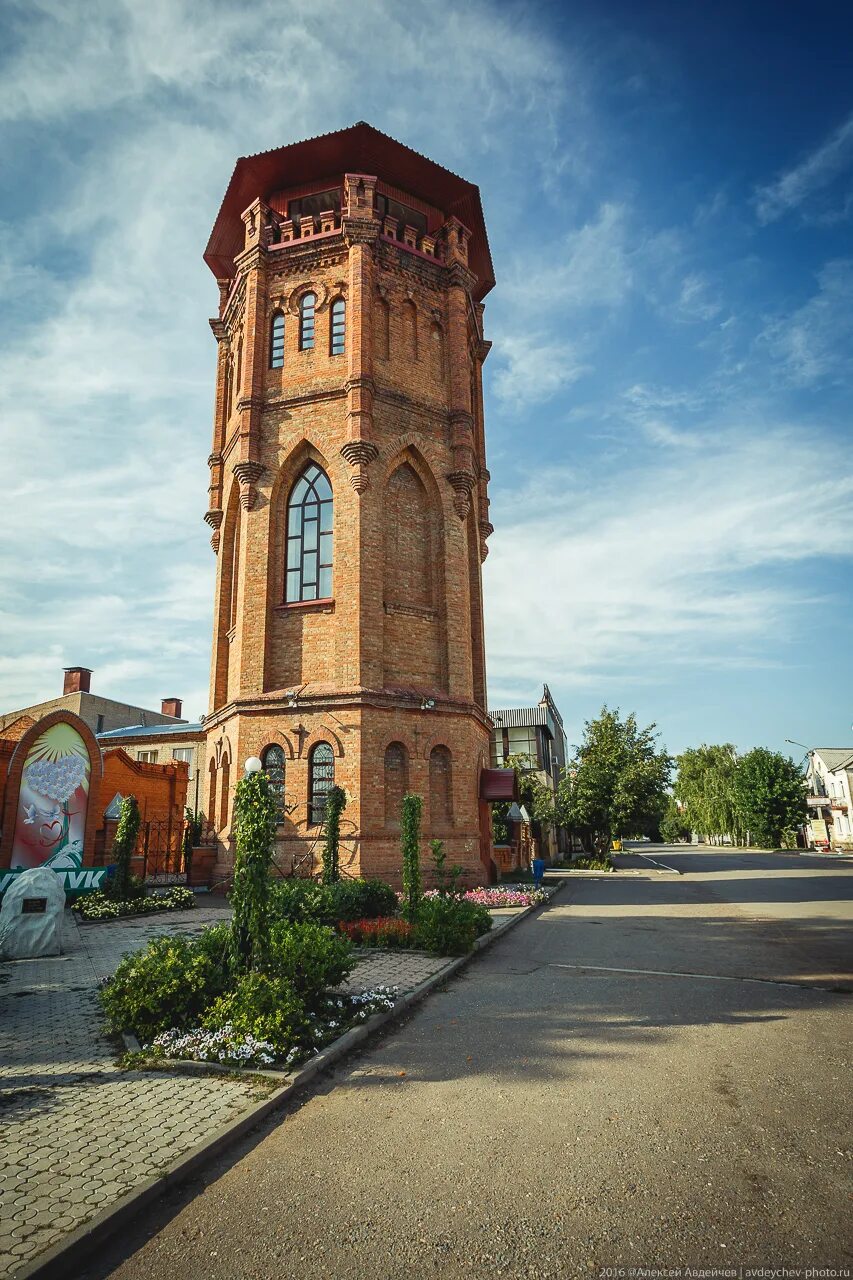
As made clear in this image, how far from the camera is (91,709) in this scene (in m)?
49.4

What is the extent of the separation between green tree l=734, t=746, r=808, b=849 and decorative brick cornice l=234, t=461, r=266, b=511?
48.8 metres

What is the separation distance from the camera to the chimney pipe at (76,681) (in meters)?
48.4

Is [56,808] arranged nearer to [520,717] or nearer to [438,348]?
[438,348]

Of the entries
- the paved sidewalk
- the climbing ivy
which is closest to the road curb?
the paved sidewalk

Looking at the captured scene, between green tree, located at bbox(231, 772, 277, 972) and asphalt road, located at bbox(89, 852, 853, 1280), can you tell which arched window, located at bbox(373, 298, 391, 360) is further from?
asphalt road, located at bbox(89, 852, 853, 1280)

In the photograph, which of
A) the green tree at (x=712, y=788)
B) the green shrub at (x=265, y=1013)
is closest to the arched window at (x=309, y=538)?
the green shrub at (x=265, y=1013)

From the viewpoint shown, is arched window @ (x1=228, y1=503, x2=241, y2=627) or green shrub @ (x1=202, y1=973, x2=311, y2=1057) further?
Answer: arched window @ (x1=228, y1=503, x2=241, y2=627)

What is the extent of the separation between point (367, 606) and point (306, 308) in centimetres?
1062

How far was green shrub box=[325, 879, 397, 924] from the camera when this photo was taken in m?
13.2

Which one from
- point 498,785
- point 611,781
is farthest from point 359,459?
point 611,781

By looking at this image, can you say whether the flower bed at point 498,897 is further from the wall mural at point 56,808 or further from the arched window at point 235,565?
the arched window at point 235,565

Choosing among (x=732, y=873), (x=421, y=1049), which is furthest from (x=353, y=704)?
(x=732, y=873)

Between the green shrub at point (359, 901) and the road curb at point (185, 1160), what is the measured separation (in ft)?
18.6

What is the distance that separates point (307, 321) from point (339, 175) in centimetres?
549
